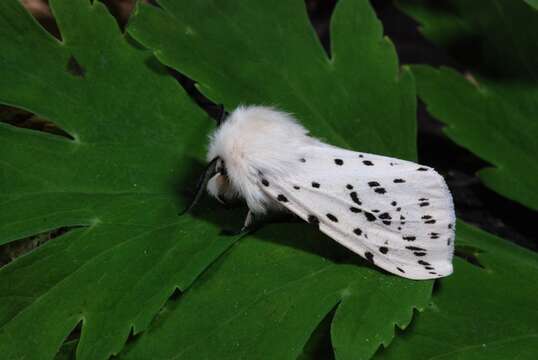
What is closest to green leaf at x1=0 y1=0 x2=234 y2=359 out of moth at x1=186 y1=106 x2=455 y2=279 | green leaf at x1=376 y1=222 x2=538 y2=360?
moth at x1=186 y1=106 x2=455 y2=279

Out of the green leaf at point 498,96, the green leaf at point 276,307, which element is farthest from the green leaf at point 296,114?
the green leaf at point 498,96

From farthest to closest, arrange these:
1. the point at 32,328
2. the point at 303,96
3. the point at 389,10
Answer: the point at 389,10, the point at 303,96, the point at 32,328

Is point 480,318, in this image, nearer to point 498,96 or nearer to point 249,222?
point 249,222

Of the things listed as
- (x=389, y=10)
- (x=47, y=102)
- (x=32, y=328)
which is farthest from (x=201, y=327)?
(x=389, y=10)

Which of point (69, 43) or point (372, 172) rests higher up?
point (69, 43)

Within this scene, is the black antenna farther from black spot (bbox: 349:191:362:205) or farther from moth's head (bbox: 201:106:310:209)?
black spot (bbox: 349:191:362:205)

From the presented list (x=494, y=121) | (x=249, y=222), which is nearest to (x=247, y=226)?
(x=249, y=222)

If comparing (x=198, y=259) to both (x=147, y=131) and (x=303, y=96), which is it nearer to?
(x=147, y=131)

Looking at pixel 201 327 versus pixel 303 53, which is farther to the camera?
pixel 303 53

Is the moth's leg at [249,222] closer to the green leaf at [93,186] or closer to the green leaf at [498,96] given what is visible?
the green leaf at [93,186]

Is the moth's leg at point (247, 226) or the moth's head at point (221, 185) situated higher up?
the moth's head at point (221, 185)
